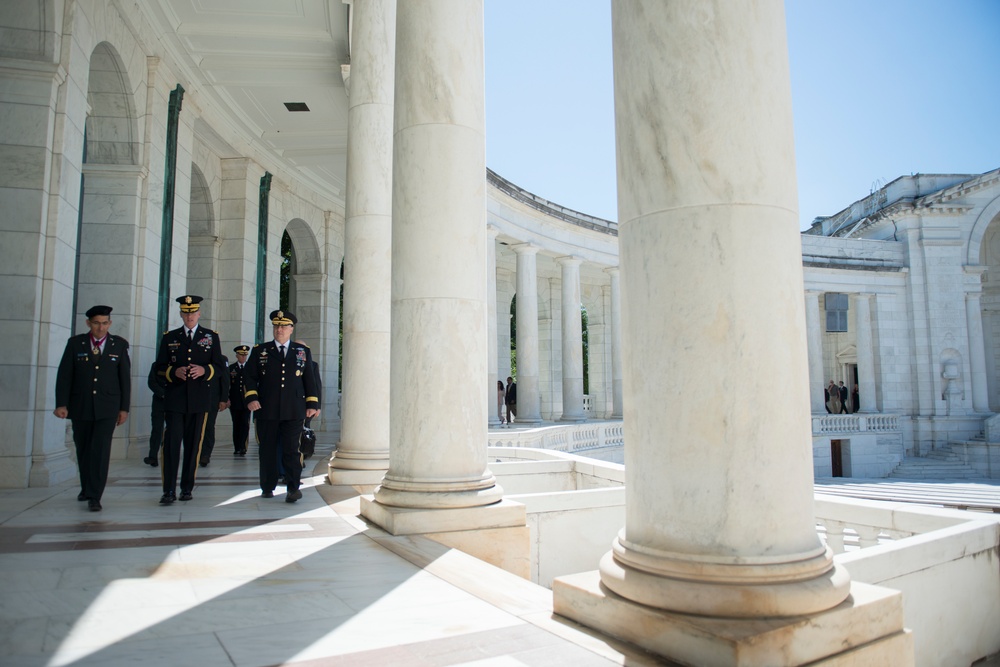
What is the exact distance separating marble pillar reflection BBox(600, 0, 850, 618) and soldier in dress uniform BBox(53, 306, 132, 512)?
81.0ft

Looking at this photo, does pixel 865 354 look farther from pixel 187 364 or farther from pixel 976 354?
pixel 187 364

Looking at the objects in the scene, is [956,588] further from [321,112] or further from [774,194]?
[321,112]

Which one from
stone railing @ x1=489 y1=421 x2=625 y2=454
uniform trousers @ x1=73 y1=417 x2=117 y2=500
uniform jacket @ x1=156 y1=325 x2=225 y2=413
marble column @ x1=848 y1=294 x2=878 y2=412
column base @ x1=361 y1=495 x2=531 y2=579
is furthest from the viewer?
marble column @ x1=848 y1=294 x2=878 y2=412

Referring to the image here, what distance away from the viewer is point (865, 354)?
5768 inches

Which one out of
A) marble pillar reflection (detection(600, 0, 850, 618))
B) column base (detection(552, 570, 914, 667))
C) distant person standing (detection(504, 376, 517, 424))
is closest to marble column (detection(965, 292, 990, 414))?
distant person standing (detection(504, 376, 517, 424))

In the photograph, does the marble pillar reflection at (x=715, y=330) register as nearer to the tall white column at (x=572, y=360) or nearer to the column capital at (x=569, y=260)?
the tall white column at (x=572, y=360)

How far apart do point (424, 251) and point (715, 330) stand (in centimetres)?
1493

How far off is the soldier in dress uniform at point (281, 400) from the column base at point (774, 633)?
21824 mm

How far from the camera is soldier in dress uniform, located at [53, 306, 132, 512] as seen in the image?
1190 inches

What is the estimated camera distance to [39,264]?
38.4 metres

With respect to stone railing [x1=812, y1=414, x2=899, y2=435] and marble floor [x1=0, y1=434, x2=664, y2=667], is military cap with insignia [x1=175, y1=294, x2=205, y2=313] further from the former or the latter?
stone railing [x1=812, y1=414, x2=899, y2=435]

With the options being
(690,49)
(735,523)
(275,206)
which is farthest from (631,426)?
(275,206)

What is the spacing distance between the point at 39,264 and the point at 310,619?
31992 mm

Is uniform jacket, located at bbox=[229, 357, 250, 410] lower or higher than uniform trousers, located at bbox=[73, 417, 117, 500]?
higher
